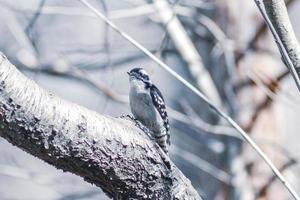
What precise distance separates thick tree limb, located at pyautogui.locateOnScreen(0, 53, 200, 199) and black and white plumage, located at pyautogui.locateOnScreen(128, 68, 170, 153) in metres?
0.12

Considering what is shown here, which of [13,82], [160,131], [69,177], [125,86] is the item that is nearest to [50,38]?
[125,86]

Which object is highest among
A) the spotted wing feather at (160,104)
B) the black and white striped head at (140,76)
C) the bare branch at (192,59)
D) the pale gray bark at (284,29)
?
the bare branch at (192,59)

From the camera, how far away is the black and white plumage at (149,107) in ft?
5.36

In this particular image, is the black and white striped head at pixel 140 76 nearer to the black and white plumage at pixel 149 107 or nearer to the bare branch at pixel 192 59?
the black and white plumage at pixel 149 107

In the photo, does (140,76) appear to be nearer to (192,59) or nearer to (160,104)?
(160,104)

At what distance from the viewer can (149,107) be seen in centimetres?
176

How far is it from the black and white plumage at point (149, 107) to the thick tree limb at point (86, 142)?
0.12 m

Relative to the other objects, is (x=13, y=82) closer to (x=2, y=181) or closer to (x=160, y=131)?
(x=160, y=131)

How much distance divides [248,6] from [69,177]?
6.57 ft

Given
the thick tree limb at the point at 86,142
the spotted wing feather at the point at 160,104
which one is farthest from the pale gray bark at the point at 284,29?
the spotted wing feather at the point at 160,104

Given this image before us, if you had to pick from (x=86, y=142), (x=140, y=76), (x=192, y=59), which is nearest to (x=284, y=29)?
(x=86, y=142)

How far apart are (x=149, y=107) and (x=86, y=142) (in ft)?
1.50

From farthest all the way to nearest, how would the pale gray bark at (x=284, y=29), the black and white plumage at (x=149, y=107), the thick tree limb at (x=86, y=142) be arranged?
the black and white plumage at (x=149, y=107) < the pale gray bark at (x=284, y=29) < the thick tree limb at (x=86, y=142)

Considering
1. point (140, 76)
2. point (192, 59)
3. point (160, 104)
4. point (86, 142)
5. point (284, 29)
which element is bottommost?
point (86, 142)
